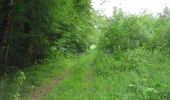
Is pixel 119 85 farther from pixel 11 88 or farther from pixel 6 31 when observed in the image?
pixel 6 31

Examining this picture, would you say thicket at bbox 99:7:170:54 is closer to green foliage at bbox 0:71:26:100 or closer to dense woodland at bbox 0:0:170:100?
dense woodland at bbox 0:0:170:100

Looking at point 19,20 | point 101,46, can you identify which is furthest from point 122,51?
point 19,20

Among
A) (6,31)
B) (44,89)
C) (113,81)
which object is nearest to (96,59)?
(44,89)

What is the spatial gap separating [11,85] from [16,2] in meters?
4.16

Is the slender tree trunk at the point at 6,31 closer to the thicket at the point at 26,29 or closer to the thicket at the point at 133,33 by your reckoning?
the thicket at the point at 26,29

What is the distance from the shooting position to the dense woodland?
11391 mm

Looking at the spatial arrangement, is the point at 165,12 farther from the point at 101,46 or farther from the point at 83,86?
the point at 83,86

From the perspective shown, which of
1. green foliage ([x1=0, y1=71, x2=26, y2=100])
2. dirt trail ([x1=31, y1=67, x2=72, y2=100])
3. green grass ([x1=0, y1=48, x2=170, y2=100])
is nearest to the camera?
green grass ([x1=0, y1=48, x2=170, y2=100])

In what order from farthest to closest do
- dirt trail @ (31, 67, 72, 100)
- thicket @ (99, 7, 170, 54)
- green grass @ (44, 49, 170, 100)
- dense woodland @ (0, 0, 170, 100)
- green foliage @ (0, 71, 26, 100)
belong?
thicket @ (99, 7, 170, 54) → dirt trail @ (31, 67, 72, 100) → green foliage @ (0, 71, 26, 100) → dense woodland @ (0, 0, 170, 100) → green grass @ (44, 49, 170, 100)

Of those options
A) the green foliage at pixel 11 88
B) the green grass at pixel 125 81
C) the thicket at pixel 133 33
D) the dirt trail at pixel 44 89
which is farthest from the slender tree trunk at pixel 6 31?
the thicket at pixel 133 33

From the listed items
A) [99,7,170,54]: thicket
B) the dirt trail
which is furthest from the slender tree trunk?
[99,7,170,54]: thicket

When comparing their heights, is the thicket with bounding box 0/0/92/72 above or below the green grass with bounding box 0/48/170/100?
above

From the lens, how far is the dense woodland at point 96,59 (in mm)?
11391

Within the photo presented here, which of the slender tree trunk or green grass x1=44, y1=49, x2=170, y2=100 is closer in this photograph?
green grass x1=44, y1=49, x2=170, y2=100
